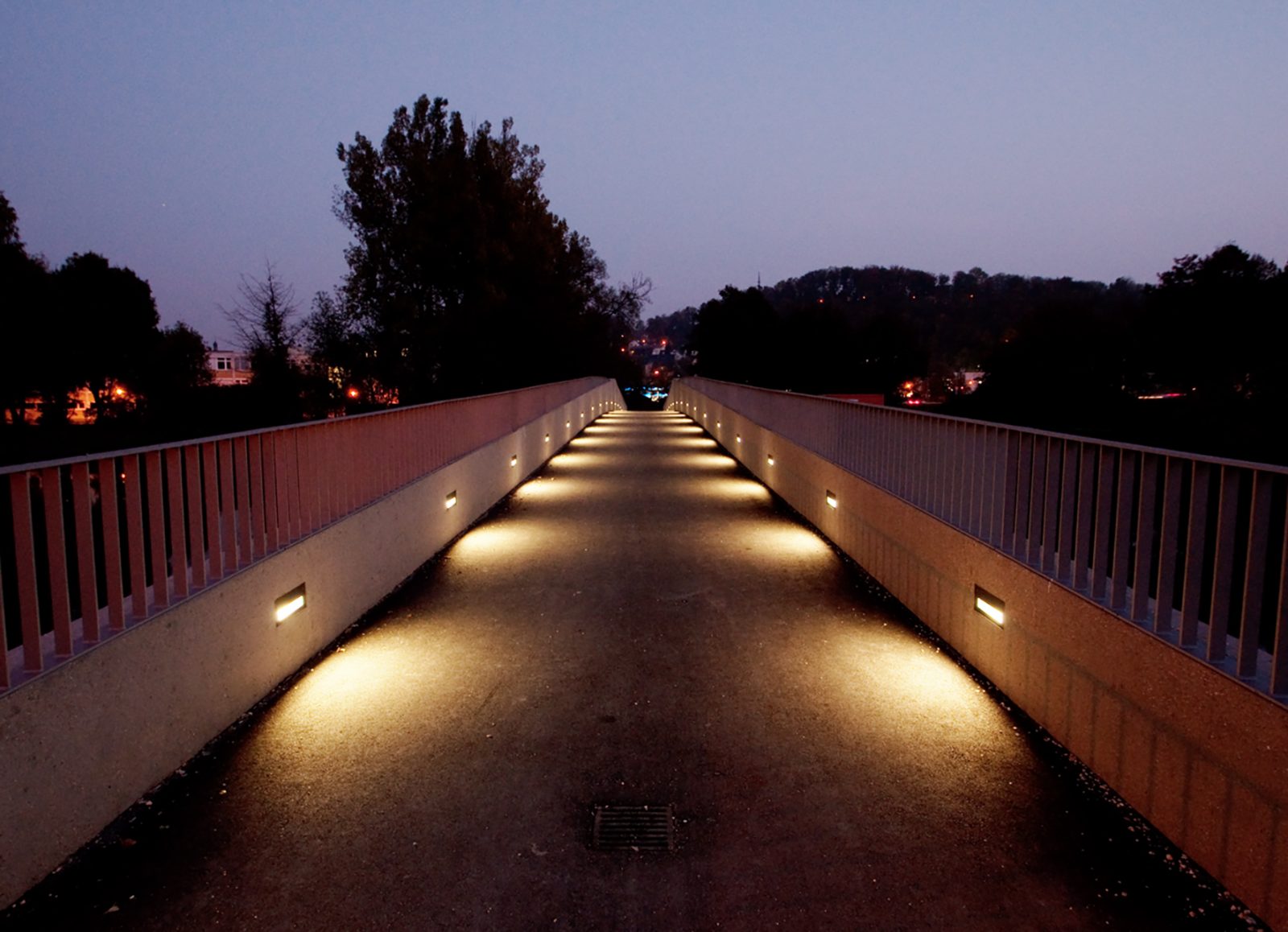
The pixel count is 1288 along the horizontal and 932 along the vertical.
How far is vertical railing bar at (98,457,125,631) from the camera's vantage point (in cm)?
376

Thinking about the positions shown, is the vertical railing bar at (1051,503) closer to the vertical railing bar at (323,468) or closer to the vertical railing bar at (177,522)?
the vertical railing bar at (177,522)

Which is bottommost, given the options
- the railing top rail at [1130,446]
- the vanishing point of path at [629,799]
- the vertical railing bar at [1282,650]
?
the vanishing point of path at [629,799]

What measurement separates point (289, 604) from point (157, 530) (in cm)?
126

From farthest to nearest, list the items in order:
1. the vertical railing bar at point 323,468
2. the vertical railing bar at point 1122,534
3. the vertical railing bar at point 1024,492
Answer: the vertical railing bar at point 323,468 → the vertical railing bar at point 1024,492 → the vertical railing bar at point 1122,534

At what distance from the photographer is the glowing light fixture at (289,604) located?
206 inches

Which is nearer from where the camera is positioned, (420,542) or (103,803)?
(103,803)

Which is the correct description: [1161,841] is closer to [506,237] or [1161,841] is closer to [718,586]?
[718,586]

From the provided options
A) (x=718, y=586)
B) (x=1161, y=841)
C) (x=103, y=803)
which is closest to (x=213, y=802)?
(x=103, y=803)

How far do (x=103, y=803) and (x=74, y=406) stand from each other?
2241 inches

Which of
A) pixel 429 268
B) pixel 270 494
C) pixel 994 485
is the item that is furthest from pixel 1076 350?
pixel 270 494

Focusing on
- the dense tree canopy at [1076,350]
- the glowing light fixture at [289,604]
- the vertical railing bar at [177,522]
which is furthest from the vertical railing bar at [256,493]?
the dense tree canopy at [1076,350]

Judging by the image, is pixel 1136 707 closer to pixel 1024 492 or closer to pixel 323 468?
pixel 1024 492

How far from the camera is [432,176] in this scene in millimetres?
36031

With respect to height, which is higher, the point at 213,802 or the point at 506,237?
the point at 506,237
